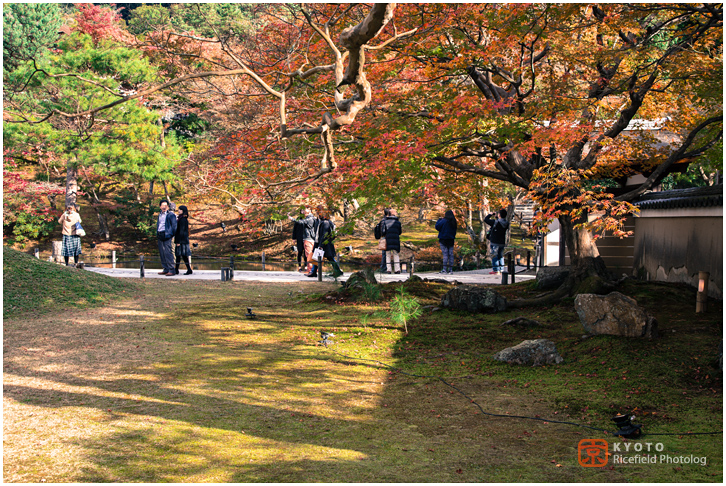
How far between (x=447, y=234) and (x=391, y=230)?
A: 1.79 meters

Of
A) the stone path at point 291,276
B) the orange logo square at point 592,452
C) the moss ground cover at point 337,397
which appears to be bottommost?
the orange logo square at point 592,452

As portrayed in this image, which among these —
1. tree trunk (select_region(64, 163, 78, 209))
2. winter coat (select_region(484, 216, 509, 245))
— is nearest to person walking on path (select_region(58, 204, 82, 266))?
tree trunk (select_region(64, 163, 78, 209))

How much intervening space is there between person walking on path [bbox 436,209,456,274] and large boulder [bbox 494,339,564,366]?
8.85 m

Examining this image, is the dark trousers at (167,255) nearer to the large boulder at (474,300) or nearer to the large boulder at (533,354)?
the large boulder at (474,300)

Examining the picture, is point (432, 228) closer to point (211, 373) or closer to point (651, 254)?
point (651, 254)

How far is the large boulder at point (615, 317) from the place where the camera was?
7.29 metres

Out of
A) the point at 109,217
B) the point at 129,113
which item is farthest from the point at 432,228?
the point at 109,217

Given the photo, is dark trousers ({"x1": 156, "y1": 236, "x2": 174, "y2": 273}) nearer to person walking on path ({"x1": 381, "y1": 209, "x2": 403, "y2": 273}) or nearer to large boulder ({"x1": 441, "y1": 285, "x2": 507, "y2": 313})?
person walking on path ({"x1": 381, "y1": 209, "x2": 403, "y2": 273})

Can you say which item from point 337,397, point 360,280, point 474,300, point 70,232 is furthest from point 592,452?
point 70,232

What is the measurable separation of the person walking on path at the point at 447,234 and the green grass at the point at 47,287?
27.7 ft

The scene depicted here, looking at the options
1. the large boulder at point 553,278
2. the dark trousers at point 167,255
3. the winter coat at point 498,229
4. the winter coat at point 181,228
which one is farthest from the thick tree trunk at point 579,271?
the dark trousers at point 167,255

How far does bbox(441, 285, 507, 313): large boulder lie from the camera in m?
10.0

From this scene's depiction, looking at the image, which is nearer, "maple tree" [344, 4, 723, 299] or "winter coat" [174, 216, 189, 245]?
"maple tree" [344, 4, 723, 299]

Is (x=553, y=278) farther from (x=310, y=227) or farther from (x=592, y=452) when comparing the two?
(x=592, y=452)
